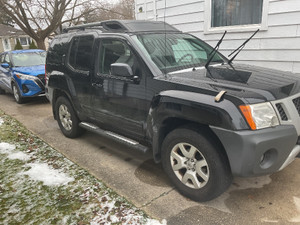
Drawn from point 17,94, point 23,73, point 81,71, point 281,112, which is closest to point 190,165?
point 281,112

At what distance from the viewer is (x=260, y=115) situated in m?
2.21

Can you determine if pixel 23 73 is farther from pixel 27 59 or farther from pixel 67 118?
pixel 67 118

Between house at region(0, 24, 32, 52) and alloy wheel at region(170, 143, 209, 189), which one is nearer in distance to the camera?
alloy wheel at region(170, 143, 209, 189)

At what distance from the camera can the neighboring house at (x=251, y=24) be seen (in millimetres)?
4812

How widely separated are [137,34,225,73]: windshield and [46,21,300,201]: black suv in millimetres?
16

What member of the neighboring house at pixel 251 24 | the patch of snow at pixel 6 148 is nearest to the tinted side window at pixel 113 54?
the neighboring house at pixel 251 24

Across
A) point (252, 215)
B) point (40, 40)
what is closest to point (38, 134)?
Answer: point (252, 215)

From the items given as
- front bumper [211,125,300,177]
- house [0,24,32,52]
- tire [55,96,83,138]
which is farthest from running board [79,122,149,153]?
house [0,24,32,52]

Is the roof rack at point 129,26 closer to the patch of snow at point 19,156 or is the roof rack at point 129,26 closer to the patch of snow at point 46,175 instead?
the patch of snow at point 46,175

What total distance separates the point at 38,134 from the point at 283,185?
4363 millimetres

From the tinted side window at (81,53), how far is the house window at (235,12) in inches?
133

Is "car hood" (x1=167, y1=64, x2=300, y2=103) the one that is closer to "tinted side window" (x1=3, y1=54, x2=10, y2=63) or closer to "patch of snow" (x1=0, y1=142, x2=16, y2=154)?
"patch of snow" (x1=0, y1=142, x2=16, y2=154)

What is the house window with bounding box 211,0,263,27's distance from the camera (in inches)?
206

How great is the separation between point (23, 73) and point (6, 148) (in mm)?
3679
